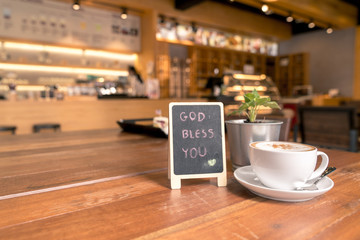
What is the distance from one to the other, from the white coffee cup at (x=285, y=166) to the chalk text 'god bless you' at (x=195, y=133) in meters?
0.12

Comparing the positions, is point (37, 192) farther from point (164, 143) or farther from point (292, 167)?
point (164, 143)

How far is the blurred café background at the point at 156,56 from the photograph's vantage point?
12.8 feet

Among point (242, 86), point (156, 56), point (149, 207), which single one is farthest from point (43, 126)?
point (242, 86)

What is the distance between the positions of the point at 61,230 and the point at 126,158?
1.61 feet

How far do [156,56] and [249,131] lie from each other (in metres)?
5.74

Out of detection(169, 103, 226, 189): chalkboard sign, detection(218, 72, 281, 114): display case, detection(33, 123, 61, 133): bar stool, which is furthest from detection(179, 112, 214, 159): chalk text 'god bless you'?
detection(218, 72, 281, 114): display case

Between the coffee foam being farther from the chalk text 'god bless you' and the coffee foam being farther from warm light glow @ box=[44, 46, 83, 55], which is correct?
warm light glow @ box=[44, 46, 83, 55]

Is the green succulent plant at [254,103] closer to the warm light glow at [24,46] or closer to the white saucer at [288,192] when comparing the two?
the white saucer at [288,192]

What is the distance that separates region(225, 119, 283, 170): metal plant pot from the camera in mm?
681

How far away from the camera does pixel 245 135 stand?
69 cm

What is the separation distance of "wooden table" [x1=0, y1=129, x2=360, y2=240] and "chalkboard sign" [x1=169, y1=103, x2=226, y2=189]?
34 mm

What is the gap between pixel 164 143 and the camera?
1.20 meters

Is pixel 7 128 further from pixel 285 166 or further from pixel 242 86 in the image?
pixel 242 86

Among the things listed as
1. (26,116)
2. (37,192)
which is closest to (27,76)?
(26,116)
